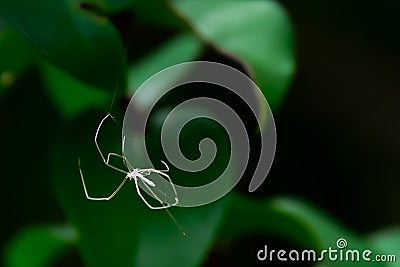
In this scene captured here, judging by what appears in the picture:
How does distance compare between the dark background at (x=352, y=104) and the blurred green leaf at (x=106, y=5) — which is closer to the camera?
the blurred green leaf at (x=106, y=5)

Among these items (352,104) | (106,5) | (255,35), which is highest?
(106,5)

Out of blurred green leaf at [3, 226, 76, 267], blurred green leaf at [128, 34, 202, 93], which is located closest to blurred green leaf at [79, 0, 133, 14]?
blurred green leaf at [128, 34, 202, 93]

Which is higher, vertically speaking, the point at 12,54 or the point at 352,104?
the point at 12,54

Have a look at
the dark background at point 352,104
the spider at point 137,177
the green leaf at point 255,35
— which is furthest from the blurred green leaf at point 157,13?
the dark background at point 352,104

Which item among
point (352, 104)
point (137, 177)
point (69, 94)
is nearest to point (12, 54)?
point (69, 94)

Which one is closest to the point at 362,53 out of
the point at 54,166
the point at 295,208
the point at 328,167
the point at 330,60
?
the point at 330,60

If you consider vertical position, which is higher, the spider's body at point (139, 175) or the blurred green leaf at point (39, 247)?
the spider's body at point (139, 175)

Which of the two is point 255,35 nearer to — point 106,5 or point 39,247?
point 106,5

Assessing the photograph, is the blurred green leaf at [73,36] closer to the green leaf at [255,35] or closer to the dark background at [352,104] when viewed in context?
the green leaf at [255,35]

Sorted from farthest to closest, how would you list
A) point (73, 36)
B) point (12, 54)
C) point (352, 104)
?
1. point (352, 104)
2. point (12, 54)
3. point (73, 36)
